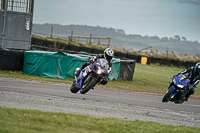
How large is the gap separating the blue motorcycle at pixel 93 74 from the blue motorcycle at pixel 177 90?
271 cm

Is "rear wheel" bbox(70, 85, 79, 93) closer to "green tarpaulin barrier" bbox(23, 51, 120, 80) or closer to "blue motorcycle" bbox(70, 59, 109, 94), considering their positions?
"blue motorcycle" bbox(70, 59, 109, 94)

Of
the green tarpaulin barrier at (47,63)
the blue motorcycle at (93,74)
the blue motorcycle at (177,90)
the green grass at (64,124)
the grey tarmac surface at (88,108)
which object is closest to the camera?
the green grass at (64,124)

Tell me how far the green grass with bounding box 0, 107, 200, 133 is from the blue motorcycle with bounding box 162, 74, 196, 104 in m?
3.65

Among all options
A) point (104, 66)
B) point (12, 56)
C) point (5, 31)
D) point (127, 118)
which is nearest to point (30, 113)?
point (127, 118)

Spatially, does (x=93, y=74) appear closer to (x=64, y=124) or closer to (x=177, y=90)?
(x=177, y=90)

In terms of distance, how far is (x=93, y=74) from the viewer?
11.6 meters

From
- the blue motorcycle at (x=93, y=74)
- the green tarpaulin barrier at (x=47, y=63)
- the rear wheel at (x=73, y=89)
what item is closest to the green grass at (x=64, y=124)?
the blue motorcycle at (x=93, y=74)

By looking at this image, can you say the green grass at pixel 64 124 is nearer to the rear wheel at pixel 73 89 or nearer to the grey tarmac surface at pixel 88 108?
the grey tarmac surface at pixel 88 108

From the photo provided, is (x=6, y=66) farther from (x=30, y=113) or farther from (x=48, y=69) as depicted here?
(x=30, y=113)

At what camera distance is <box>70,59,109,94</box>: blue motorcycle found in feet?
→ 37.3

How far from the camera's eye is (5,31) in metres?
22.8

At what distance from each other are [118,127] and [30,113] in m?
2.10

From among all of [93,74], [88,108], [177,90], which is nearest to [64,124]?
[88,108]

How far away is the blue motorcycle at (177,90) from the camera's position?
12758mm
